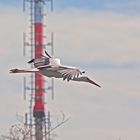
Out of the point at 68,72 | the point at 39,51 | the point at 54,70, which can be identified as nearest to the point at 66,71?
the point at 68,72

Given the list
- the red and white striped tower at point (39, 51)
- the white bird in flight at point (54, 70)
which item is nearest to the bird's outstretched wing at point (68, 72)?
the white bird in flight at point (54, 70)

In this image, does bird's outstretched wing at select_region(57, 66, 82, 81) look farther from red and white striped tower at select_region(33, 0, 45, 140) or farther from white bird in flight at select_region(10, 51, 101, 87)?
red and white striped tower at select_region(33, 0, 45, 140)

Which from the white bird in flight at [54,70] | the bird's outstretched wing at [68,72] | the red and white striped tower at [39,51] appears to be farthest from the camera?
the red and white striped tower at [39,51]

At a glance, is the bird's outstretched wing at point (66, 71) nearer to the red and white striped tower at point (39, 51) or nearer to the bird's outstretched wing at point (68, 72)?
the bird's outstretched wing at point (68, 72)

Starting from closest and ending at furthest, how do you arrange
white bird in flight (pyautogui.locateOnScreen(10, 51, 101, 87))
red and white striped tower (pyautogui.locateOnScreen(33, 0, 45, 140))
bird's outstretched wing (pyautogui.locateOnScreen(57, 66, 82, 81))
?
bird's outstretched wing (pyautogui.locateOnScreen(57, 66, 82, 81))
white bird in flight (pyautogui.locateOnScreen(10, 51, 101, 87))
red and white striped tower (pyautogui.locateOnScreen(33, 0, 45, 140))

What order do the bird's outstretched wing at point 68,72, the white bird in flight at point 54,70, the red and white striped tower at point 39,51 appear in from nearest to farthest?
the bird's outstretched wing at point 68,72 < the white bird in flight at point 54,70 < the red and white striped tower at point 39,51

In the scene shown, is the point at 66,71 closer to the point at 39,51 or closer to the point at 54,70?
the point at 54,70

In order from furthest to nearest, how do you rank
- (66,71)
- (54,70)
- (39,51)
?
(39,51) < (54,70) < (66,71)

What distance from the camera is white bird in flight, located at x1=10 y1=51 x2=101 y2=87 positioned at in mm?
25625

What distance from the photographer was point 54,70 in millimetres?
26156

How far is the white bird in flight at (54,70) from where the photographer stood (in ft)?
84.1

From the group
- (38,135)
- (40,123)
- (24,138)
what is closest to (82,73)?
(24,138)

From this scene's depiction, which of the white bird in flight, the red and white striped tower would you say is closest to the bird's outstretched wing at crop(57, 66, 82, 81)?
the white bird in flight

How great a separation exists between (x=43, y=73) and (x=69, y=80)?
→ 1.73 m
